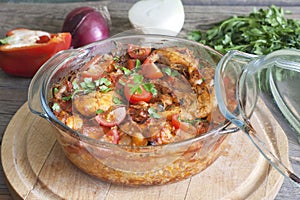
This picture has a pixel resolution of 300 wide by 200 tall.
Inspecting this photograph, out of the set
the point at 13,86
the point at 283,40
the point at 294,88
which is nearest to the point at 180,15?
the point at 283,40

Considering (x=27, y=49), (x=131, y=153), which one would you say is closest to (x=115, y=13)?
(x=27, y=49)

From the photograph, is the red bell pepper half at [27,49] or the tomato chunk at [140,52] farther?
the red bell pepper half at [27,49]

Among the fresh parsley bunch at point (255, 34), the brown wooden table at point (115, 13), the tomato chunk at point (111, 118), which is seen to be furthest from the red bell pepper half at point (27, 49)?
the tomato chunk at point (111, 118)

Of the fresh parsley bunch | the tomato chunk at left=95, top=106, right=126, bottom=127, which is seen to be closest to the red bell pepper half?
the fresh parsley bunch

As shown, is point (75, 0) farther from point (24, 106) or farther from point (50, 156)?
point (50, 156)

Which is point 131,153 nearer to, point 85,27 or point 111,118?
point 111,118

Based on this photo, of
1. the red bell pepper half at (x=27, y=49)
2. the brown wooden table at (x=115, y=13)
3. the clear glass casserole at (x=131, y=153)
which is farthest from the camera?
the brown wooden table at (x=115, y=13)

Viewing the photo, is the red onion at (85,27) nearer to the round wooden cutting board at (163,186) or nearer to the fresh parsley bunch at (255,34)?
the fresh parsley bunch at (255,34)
